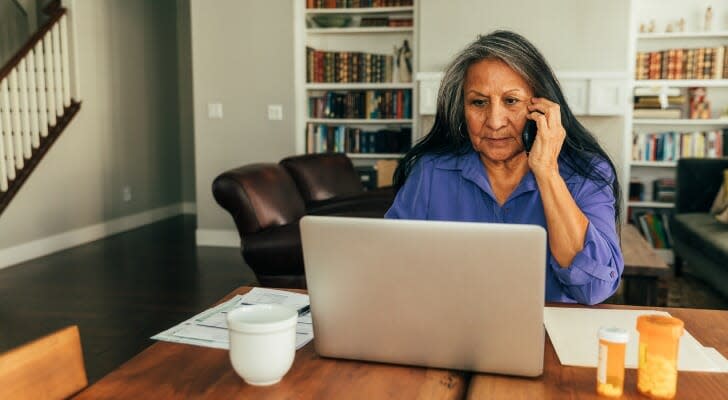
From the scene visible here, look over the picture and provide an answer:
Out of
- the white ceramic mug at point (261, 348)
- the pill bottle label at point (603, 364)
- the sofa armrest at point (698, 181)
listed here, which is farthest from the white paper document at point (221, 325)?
the sofa armrest at point (698, 181)

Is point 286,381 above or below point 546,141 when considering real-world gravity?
below

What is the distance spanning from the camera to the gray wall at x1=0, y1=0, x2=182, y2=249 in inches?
215

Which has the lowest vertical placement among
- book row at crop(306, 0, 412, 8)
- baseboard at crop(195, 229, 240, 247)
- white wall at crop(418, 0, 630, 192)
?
baseboard at crop(195, 229, 240, 247)

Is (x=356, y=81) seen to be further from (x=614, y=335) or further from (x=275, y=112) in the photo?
(x=614, y=335)

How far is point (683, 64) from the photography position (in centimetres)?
518

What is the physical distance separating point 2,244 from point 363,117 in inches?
120

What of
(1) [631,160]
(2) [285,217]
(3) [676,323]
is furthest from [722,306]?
(3) [676,323]

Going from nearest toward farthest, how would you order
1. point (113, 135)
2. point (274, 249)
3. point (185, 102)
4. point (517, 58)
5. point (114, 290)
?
1. point (517, 58)
2. point (274, 249)
3. point (114, 290)
4. point (113, 135)
5. point (185, 102)

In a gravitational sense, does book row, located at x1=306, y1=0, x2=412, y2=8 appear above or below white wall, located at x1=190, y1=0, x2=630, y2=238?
above

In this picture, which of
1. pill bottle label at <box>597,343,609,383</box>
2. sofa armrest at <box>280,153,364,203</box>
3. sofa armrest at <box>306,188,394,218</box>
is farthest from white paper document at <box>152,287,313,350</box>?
sofa armrest at <box>280,153,364,203</box>

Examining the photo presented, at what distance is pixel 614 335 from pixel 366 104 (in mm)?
5087

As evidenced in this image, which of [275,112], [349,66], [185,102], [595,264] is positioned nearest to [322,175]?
[275,112]

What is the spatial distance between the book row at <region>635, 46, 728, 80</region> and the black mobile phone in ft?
14.2

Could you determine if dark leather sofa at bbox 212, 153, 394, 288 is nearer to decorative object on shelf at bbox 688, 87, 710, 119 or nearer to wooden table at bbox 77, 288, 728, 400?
wooden table at bbox 77, 288, 728, 400
